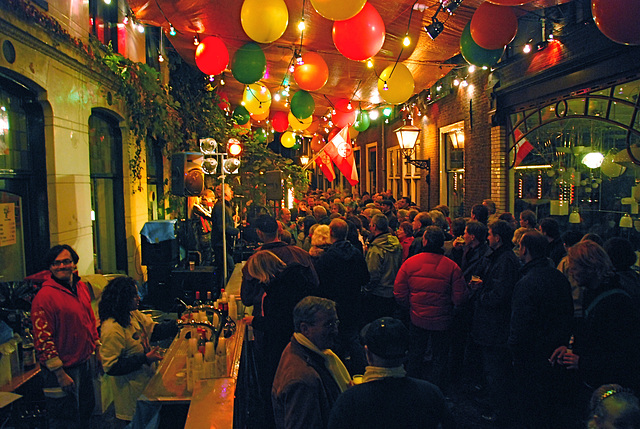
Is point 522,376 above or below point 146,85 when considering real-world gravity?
below

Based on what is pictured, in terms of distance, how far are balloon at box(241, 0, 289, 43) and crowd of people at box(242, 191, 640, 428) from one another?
232 cm

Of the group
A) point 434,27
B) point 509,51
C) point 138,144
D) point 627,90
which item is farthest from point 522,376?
point 138,144

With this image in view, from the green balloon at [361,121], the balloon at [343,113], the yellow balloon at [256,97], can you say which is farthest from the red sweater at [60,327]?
the green balloon at [361,121]

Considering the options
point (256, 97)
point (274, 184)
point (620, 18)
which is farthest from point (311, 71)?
point (274, 184)

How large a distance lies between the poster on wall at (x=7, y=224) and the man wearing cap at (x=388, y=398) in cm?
454

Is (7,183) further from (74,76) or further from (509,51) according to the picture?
(509,51)

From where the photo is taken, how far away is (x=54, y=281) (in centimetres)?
376

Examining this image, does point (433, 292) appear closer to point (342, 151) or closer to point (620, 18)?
point (620, 18)

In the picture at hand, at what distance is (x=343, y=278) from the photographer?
483 cm

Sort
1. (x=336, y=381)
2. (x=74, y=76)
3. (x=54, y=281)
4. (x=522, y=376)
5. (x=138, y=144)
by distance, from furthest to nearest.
Answer: (x=138, y=144) < (x=74, y=76) < (x=522, y=376) < (x=54, y=281) < (x=336, y=381)

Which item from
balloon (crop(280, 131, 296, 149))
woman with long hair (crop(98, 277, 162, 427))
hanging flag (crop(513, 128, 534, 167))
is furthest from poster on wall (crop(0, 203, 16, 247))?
balloon (crop(280, 131, 296, 149))

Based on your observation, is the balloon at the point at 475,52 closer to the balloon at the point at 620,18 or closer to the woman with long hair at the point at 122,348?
the balloon at the point at 620,18

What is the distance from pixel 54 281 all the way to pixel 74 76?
3.50 meters

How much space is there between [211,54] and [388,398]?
593cm
